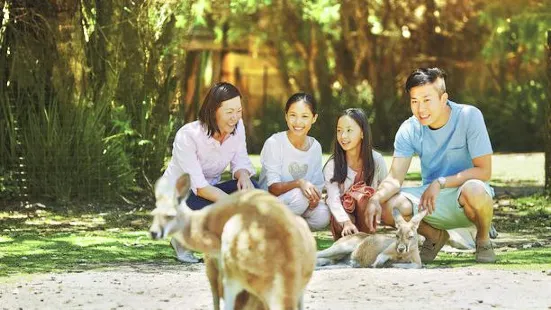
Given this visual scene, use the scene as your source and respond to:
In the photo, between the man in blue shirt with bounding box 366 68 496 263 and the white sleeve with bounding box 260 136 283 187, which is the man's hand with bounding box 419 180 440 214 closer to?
the man in blue shirt with bounding box 366 68 496 263

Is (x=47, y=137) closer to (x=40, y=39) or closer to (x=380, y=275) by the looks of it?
(x=40, y=39)

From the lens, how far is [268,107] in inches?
942

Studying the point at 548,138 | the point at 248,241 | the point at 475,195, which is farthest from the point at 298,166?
the point at 548,138

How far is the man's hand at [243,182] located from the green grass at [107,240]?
68 cm

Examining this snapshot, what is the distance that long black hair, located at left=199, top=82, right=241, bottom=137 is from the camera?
298 inches

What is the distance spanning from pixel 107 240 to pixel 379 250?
274cm

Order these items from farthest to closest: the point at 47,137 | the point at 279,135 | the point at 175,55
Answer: the point at 175,55
the point at 47,137
the point at 279,135

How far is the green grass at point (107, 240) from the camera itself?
7824 mm

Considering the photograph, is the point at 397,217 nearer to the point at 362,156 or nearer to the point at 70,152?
the point at 362,156

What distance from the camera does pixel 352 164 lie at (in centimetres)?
800

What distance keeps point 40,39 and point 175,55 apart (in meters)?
1.52

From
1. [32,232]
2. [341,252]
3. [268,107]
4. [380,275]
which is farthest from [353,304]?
[268,107]

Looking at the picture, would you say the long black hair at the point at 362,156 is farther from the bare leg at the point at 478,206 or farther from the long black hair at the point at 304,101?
the bare leg at the point at 478,206

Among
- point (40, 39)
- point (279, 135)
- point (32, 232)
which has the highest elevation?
point (40, 39)
